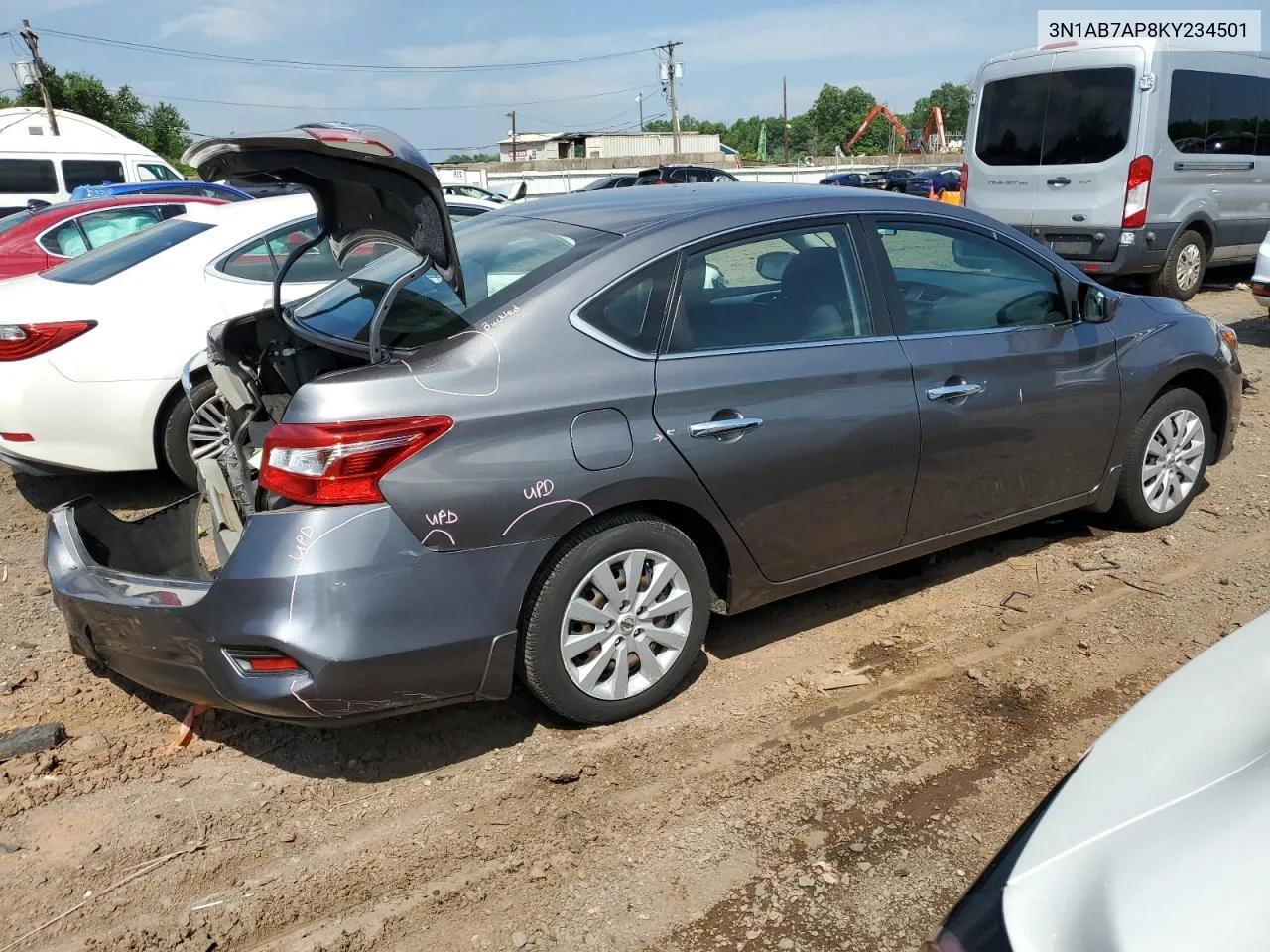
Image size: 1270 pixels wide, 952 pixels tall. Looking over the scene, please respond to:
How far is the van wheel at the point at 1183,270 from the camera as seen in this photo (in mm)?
10938

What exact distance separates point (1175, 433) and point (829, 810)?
292cm

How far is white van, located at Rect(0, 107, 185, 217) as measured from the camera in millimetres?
20078

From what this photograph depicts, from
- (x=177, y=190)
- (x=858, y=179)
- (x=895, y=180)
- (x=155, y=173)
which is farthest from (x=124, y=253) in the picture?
(x=895, y=180)

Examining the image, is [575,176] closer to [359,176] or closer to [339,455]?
[359,176]

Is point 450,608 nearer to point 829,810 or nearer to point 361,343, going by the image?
point 361,343

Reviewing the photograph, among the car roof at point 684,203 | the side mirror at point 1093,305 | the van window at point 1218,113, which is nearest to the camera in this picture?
the car roof at point 684,203

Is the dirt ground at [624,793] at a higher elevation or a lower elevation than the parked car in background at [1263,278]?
lower

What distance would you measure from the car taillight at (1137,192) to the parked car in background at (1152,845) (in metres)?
9.74

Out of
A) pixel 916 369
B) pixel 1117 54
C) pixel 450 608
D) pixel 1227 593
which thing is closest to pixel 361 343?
pixel 450 608

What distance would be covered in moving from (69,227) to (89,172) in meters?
12.1

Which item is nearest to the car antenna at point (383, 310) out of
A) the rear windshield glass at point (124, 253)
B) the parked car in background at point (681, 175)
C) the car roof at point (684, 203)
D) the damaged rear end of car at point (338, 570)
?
the damaged rear end of car at point (338, 570)

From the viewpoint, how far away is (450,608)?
9.36 feet

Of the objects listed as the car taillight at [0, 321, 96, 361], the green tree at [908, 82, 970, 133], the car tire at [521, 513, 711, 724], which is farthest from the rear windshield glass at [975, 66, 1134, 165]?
the green tree at [908, 82, 970, 133]

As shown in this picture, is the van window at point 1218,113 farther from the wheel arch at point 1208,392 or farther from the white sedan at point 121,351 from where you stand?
the white sedan at point 121,351
